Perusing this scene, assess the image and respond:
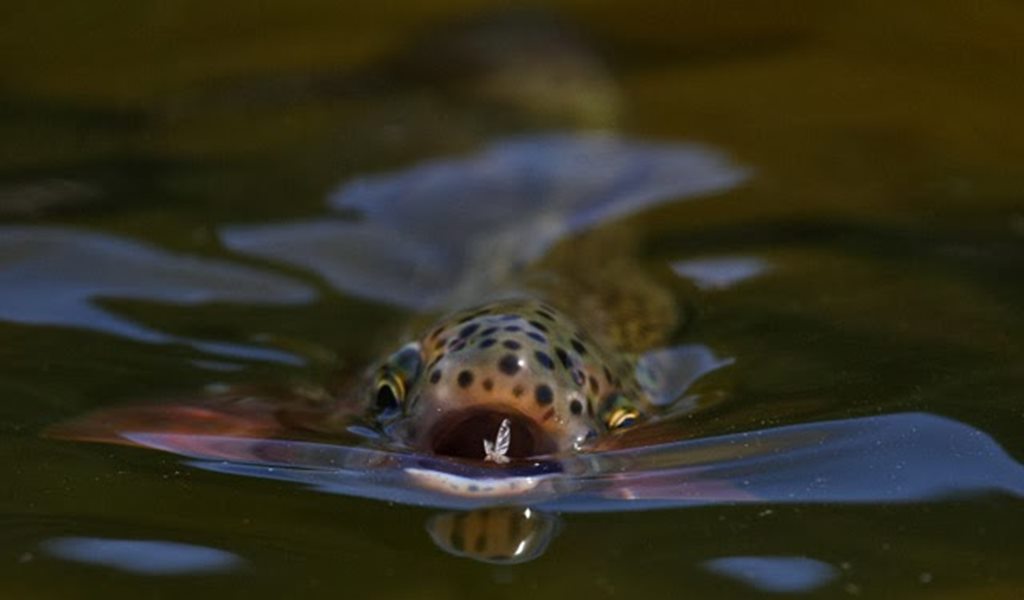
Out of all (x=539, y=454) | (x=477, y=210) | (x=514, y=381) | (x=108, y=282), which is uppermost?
(x=477, y=210)

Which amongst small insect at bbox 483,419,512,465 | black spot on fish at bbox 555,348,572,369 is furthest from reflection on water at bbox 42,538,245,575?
black spot on fish at bbox 555,348,572,369

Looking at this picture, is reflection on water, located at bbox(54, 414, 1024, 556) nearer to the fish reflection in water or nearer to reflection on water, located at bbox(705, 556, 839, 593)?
the fish reflection in water

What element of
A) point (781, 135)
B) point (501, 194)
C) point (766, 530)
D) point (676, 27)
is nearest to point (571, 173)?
point (501, 194)

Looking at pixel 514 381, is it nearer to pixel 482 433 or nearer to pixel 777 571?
pixel 482 433

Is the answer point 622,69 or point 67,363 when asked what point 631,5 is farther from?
point 67,363

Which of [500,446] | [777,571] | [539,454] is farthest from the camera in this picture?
[539,454]

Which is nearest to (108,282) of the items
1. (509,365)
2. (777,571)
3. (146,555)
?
(509,365)

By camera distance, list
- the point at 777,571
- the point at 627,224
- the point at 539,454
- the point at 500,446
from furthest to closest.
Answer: the point at 627,224
the point at 539,454
the point at 500,446
the point at 777,571
